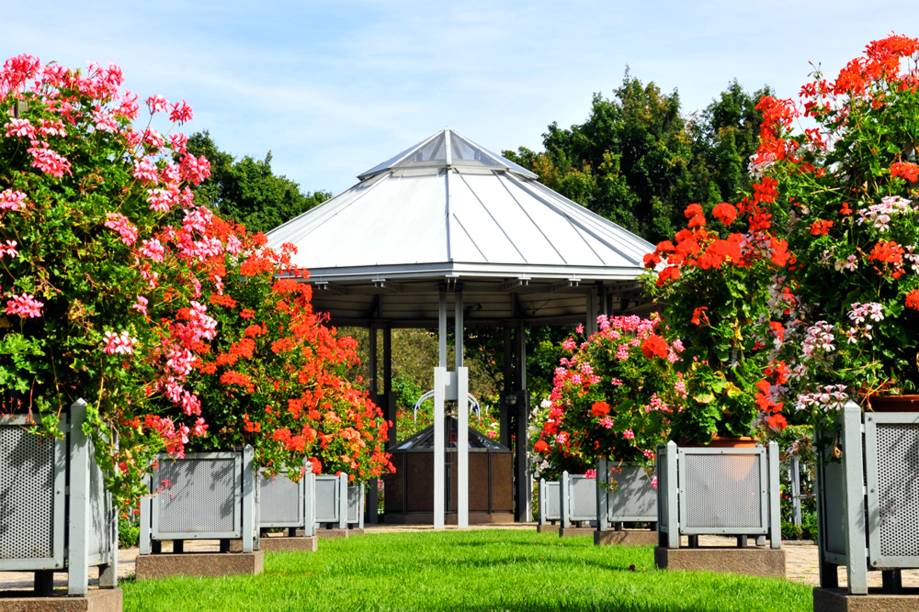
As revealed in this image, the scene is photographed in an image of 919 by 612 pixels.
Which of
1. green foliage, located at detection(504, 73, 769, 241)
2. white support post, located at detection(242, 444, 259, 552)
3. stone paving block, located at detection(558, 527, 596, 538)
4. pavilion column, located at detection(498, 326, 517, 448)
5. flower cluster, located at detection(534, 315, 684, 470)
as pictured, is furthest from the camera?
green foliage, located at detection(504, 73, 769, 241)

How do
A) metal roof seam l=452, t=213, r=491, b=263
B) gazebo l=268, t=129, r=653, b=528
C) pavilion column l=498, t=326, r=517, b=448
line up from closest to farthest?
gazebo l=268, t=129, r=653, b=528, metal roof seam l=452, t=213, r=491, b=263, pavilion column l=498, t=326, r=517, b=448

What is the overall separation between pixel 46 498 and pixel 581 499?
14.7 m

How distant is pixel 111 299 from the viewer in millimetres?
7145

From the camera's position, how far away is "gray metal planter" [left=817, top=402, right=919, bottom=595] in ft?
22.0

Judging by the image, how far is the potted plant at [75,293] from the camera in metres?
6.93

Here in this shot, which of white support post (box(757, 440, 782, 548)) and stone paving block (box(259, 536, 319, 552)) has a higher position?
white support post (box(757, 440, 782, 548))

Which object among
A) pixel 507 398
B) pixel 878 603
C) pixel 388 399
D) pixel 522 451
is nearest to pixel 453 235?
pixel 388 399

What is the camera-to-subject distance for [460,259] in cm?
3052

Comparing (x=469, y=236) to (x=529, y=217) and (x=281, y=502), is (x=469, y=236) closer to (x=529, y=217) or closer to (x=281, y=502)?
(x=529, y=217)

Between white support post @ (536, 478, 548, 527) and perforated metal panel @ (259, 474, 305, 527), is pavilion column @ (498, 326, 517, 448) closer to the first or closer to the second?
white support post @ (536, 478, 548, 527)

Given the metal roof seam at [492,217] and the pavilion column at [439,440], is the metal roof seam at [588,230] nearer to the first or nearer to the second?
the metal roof seam at [492,217]

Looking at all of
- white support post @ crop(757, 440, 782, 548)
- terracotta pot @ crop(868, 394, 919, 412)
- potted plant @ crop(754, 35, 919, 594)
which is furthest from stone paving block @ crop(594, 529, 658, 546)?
terracotta pot @ crop(868, 394, 919, 412)

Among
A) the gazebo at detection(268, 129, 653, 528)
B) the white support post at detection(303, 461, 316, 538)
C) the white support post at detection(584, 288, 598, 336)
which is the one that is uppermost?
the gazebo at detection(268, 129, 653, 528)

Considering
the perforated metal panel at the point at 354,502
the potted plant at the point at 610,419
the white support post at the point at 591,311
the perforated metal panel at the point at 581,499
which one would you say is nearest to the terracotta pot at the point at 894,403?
the potted plant at the point at 610,419
